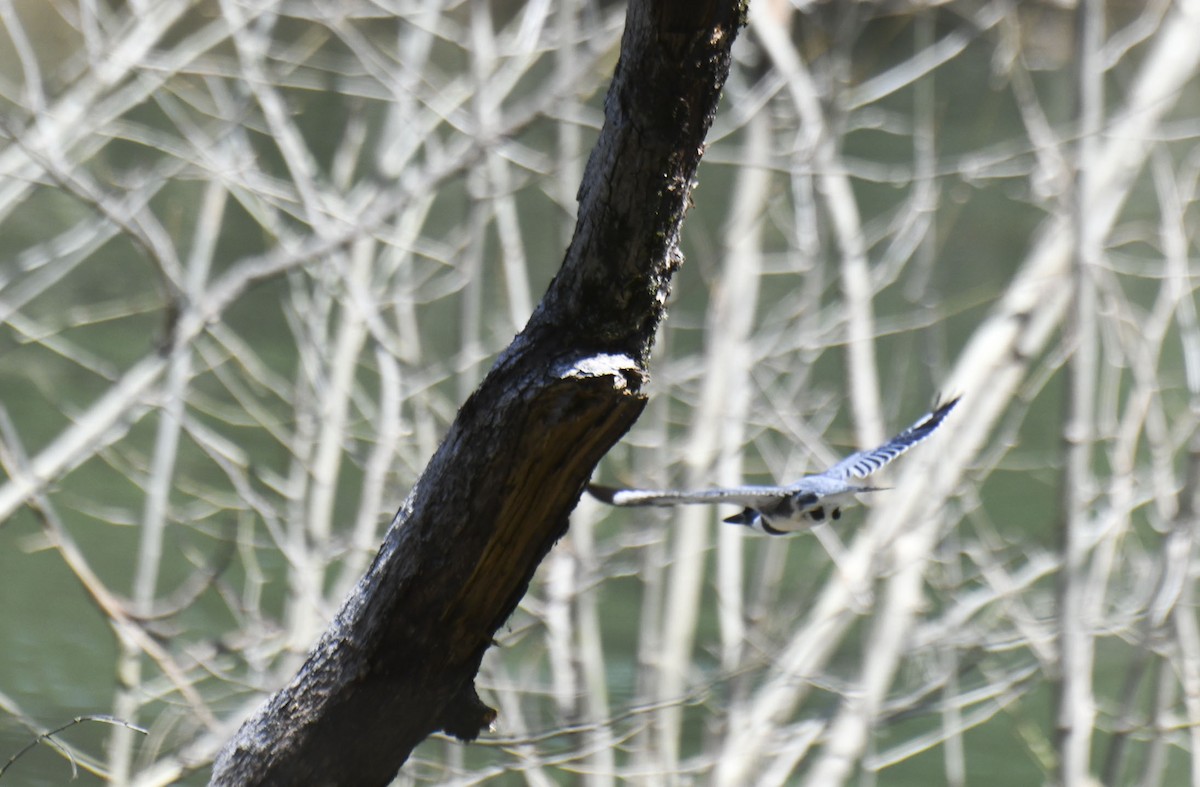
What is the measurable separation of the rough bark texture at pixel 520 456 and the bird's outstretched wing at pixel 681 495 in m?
0.08

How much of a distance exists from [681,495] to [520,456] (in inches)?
5.8

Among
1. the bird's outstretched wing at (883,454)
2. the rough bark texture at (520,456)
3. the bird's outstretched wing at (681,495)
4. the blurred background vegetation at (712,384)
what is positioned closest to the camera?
the rough bark texture at (520,456)

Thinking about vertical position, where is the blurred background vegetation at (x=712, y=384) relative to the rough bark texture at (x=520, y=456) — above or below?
above

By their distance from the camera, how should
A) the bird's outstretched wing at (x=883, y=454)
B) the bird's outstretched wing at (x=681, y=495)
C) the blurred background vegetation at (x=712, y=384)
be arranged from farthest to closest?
the blurred background vegetation at (x=712, y=384) < the bird's outstretched wing at (x=883, y=454) < the bird's outstretched wing at (x=681, y=495)

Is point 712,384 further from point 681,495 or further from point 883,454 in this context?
point 681,495

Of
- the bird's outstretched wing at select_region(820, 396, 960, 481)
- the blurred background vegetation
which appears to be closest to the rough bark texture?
the bird's outstretched wing at select_region(820, 396, 960, 481)

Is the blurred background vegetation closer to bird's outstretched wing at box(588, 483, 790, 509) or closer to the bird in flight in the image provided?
the bird in flight

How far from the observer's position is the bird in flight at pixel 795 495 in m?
1.13

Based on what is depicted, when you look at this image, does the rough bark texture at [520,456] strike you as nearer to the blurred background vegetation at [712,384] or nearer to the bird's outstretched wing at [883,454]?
the bird's outstretched wing at [883,454]

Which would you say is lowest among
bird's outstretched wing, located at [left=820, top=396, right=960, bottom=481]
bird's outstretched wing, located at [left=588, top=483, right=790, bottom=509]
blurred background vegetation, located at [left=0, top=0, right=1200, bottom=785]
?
bird's outstretched wing, located at [left=588, top=483, right=790, bottom=509]

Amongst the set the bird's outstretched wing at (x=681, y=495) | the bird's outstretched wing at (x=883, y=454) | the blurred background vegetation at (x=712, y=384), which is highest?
the blurred background vegetation at (x=712, y=384)

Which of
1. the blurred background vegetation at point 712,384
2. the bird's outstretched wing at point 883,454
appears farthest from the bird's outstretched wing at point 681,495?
the blurred background vegetation at point 712,384

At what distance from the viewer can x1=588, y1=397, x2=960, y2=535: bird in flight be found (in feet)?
3.71

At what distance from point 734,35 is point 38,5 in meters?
8.68
